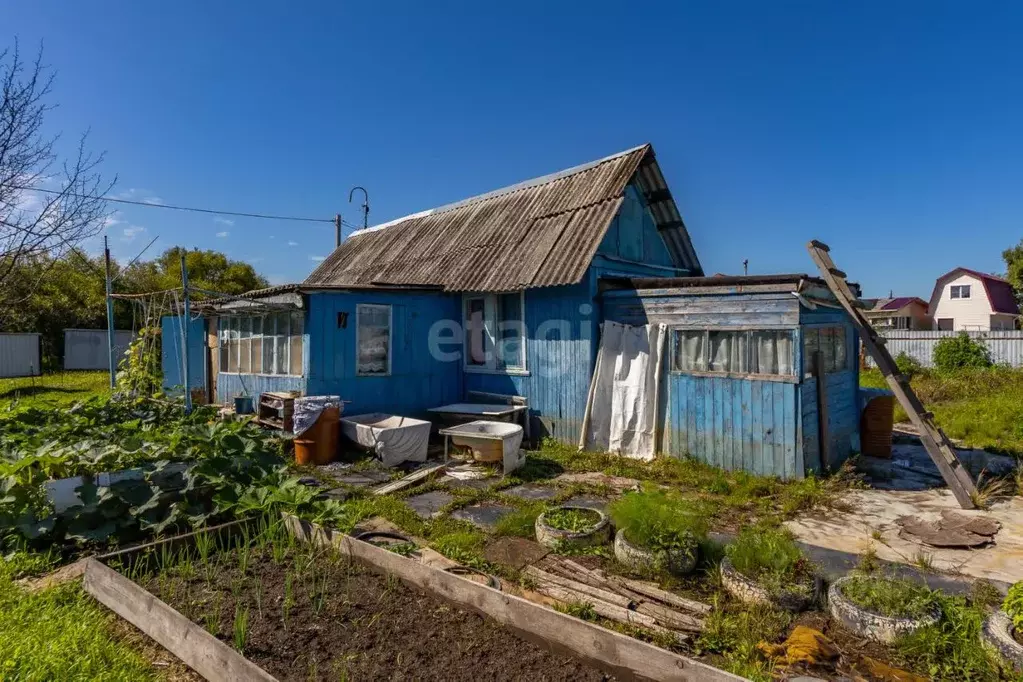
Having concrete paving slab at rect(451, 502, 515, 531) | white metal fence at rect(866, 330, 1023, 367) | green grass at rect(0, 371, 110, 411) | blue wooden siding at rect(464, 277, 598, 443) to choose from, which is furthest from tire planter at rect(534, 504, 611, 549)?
white metal fence at rect(866, 330, 1023, 367)

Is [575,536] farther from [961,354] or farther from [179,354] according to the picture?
[961,354]

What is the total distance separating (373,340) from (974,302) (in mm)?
40315

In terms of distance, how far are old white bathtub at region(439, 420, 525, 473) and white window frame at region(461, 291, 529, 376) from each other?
2.06 metres

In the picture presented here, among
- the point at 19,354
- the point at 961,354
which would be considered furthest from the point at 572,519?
the point at 19,354

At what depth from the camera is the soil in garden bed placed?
296 centimetres

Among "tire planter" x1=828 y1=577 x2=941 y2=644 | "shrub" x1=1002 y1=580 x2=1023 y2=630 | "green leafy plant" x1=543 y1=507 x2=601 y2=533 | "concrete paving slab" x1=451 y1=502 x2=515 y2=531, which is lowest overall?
"concrete paving slab" x1=451 y1=502 x2=515 y2=531

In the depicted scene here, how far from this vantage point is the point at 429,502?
670cm

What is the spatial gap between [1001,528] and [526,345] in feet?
22.7

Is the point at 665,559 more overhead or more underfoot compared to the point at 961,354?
more underfoot

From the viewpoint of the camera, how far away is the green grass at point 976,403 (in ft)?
32.3

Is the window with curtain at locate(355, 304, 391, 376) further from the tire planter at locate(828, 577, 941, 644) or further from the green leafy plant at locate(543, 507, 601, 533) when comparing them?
the tire planter at locate(828, 577, 941, 644)

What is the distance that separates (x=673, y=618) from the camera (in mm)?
3721

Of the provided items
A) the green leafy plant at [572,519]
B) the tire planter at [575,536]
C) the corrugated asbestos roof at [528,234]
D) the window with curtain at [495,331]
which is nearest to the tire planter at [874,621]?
the tire planter at [575,536]

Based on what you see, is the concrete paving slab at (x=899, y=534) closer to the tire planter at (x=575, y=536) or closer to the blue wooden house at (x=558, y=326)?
the blue wooden house at (x=558, y=326)
